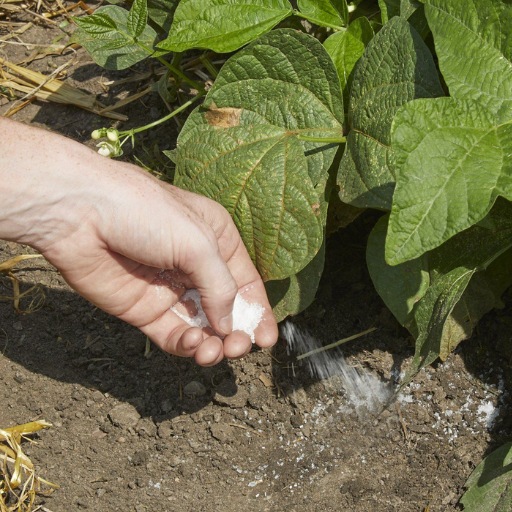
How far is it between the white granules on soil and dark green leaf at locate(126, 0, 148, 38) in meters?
0.82

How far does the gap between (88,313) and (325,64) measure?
118 centimetres

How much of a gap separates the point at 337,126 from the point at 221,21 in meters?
0.45

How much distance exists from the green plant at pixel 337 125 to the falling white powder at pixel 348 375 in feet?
0.90

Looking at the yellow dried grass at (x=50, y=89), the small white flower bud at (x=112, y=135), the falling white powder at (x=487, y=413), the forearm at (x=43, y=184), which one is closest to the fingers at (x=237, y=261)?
the forearm at (x=43, y=184)

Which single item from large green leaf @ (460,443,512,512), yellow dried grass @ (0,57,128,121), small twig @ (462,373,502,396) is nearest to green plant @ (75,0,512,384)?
small twig @ (462,373,502,396)

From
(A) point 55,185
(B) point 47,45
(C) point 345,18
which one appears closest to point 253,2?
(C) point 345,18

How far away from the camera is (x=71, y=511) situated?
5.82ft

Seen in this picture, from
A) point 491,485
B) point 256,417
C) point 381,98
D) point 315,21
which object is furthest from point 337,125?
point 491,485

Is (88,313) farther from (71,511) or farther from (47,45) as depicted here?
(47,45)

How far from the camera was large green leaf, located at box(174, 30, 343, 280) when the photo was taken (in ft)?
4.94

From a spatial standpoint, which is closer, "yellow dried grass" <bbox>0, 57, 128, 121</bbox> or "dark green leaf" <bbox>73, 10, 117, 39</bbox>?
"dark green leaf" <bbox>73, 10, 117, 39</bbox>

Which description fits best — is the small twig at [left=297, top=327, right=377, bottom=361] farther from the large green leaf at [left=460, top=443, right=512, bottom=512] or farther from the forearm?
the forearm

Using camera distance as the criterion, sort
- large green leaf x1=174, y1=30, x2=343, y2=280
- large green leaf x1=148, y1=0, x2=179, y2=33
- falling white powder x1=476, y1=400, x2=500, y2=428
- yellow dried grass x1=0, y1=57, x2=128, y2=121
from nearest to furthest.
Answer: large green leaf x1=174, y1=30, x2=343, y2=280
falling white powder x1=476, y1=400, x2=500, y2=428
large green leaf x1=148, y1=0, x2=179, y2=33
yellow dried grass x1=0, y1=57, x2=128, y2=121

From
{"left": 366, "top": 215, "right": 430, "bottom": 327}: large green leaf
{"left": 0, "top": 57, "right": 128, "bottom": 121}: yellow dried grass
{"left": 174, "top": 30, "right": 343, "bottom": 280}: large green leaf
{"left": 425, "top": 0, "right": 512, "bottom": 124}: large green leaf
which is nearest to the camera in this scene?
{"left": 425, "top": 0, "right": 512, "bottom": 124}: large green leaf
